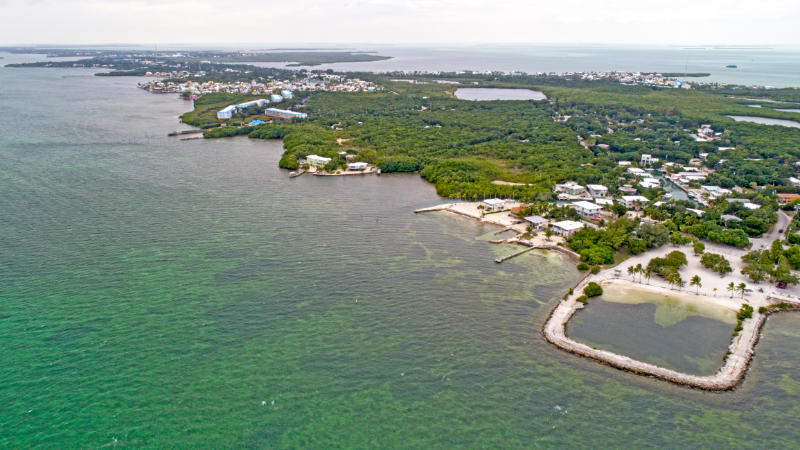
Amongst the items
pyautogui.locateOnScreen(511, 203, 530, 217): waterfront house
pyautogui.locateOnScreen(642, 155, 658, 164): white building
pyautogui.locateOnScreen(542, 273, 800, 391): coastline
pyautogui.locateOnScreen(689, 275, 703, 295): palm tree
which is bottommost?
pyautogui.locateOnScreen(542, 273, 800, 391): coastline

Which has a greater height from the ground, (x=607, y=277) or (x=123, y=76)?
(x=123, y=76)

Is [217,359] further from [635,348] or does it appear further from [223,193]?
[223,193]

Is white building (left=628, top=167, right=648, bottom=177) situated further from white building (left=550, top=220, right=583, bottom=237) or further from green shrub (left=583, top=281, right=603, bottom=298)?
green shrub (left=583, top=281, right=603, bottom=298)

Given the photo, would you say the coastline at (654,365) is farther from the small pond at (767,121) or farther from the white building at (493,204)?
the small pond at (767,121)

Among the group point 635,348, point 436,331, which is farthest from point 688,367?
point 436,331

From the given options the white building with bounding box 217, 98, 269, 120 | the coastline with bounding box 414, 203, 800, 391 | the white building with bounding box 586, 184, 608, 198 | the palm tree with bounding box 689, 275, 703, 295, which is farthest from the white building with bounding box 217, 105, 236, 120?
the palm tree with bounding box 689, 275, 703, 295

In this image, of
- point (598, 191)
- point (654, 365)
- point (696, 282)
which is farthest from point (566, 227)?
point (654, 365)

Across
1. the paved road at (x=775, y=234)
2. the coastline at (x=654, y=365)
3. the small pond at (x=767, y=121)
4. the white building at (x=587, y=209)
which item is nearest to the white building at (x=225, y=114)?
the white building at (x=587, y=209)
